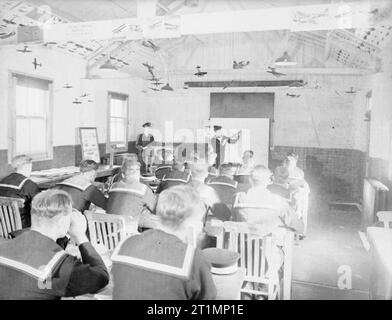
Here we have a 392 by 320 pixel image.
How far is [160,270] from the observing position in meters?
1.71

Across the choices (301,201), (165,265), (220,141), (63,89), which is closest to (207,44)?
(220,141)

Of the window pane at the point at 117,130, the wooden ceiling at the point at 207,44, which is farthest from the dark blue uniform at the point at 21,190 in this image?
the window pane at the point at 117,130

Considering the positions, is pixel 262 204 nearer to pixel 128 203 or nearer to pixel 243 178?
pixel 128 203

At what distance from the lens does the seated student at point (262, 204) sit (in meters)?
3.44

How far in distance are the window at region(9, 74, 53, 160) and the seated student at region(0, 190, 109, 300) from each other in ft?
17.9

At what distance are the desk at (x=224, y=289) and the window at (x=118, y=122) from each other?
812 centimetres

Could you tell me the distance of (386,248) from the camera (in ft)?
8.14

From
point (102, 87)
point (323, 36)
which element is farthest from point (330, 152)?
point (102, 87)

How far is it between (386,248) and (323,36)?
7.88 meters

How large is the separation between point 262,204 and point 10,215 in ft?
8.04

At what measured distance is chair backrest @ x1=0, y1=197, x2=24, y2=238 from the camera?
3.68 metres

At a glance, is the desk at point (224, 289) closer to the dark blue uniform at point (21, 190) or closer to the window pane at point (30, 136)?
the dark blue uniform at point (21, 190)

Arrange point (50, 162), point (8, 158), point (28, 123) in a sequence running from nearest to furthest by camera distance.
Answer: point (8, 158) → point (28, 123) → point (50, 162)

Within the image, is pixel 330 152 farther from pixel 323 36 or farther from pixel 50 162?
pixel 50 162
